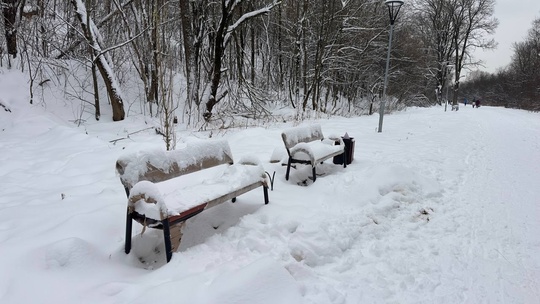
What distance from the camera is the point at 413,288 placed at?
2.45 meters

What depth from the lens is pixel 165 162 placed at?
3.04 metres

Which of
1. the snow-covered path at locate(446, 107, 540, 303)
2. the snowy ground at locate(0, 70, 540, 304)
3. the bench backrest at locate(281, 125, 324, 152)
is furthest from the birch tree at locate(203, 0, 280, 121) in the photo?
the snow-covered path at locate(446, 107, 540, 303)

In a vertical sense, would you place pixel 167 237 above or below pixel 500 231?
above

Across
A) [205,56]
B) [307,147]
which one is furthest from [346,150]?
[205,56]

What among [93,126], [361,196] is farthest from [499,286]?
[93,126]

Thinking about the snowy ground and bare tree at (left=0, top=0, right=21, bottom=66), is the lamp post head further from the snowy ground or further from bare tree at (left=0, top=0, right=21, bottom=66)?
bare tree at (left=0, top=0, right=21, bottom=66)

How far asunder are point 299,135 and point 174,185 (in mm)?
2164

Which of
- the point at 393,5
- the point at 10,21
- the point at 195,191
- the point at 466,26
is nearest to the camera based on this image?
the point at 195,191

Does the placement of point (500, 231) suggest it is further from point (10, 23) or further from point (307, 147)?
point (10, 23)

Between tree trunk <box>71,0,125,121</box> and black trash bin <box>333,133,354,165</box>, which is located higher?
tree trunk <box>71,0,125,121</box>

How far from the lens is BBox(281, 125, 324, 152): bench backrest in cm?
462

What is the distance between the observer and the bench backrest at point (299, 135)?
15.2 ft

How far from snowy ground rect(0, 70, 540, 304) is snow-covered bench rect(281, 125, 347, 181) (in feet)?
1.09

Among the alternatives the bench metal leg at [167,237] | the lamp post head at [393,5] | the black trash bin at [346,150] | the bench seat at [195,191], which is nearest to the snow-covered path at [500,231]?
the black trash bin at [346,150]
